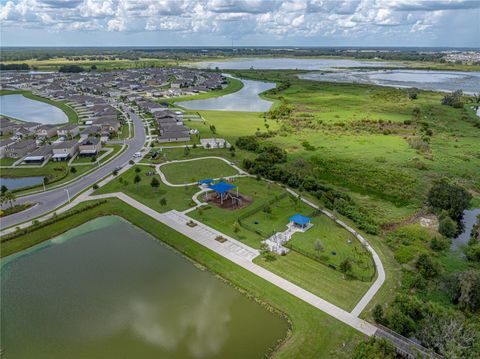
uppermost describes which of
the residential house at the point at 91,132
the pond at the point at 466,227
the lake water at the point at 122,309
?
the residential house at the point at 91,132

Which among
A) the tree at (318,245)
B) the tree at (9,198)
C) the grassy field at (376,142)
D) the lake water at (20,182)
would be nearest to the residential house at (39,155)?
the lake water at (20,182)

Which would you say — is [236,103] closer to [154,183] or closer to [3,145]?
[3,145]

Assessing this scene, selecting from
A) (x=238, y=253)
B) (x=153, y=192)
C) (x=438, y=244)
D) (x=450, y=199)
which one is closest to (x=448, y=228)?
(x=438, y=244)

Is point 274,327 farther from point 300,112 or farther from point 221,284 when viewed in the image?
point 300,112

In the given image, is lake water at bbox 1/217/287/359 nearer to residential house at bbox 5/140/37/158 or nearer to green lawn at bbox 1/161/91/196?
green lawn at bbox 1/161/91/196

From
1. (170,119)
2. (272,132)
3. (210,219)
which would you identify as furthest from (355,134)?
(210,219)

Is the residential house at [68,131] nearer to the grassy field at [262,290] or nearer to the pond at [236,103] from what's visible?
the grassy field at [262,290]
